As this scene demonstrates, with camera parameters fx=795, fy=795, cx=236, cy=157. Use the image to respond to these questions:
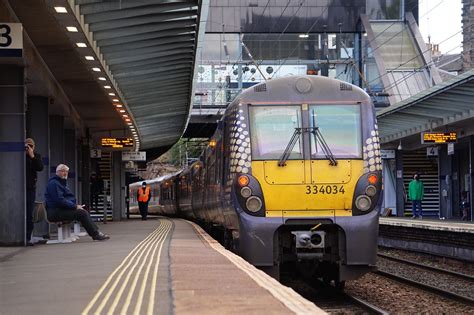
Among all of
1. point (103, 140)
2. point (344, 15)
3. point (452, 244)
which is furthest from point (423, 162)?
point (452, 244)

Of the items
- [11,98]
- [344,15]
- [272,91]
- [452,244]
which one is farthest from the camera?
[344,15]

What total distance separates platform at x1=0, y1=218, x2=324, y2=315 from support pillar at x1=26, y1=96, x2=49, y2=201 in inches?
285

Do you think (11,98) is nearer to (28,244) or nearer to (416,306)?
(28,244)

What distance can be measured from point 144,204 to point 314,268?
25034 mm

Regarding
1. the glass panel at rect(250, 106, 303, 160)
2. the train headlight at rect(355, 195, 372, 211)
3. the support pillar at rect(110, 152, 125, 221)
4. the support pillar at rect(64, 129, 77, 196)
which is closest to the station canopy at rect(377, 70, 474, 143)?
the glass panel at rect(250, 106, 303, 160)

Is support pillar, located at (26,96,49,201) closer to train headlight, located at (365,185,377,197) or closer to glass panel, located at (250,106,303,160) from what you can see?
glass panel, located at (250,106,303,160)

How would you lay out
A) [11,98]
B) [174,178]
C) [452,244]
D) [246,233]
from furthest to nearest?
[174,178] → [452,244] → [11,98] → [246,233]

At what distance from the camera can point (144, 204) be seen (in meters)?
36.1

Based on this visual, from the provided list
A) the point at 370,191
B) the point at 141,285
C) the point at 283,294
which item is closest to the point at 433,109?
the point at 370,191

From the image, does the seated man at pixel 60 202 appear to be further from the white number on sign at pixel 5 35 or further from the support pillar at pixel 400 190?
the support pillar at pixel 400 190

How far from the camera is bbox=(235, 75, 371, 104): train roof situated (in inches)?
460

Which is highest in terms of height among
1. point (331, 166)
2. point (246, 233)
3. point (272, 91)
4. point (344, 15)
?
point (344, 15)

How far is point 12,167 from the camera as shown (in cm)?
1461

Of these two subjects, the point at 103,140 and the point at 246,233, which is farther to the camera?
the point at 103,140
